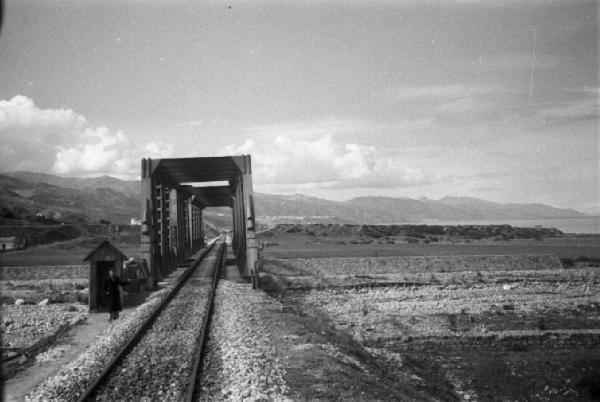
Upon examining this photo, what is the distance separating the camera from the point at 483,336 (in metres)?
14.6

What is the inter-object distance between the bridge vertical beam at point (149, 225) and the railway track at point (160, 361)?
17.6 feet

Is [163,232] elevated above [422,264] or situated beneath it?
elevated above

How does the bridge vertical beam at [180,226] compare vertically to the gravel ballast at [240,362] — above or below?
above

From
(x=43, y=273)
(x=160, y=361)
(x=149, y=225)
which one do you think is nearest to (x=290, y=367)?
(x=160, y=361)

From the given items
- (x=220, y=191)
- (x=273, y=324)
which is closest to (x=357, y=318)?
(x=273, y=324)

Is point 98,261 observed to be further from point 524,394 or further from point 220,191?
point 220,191

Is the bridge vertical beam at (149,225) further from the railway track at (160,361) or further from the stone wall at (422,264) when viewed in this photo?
the stone wall at (422,264)

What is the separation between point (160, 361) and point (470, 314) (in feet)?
45.8

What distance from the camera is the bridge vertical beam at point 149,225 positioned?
60.7ft

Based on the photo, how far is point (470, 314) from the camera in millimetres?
18656

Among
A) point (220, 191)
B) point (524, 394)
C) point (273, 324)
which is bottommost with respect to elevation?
point (524, 394)

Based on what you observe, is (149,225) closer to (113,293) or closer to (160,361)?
(113,293)

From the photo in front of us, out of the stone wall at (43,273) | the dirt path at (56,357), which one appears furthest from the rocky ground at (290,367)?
the stone wall at (43,273)

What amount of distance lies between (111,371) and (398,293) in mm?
18209
